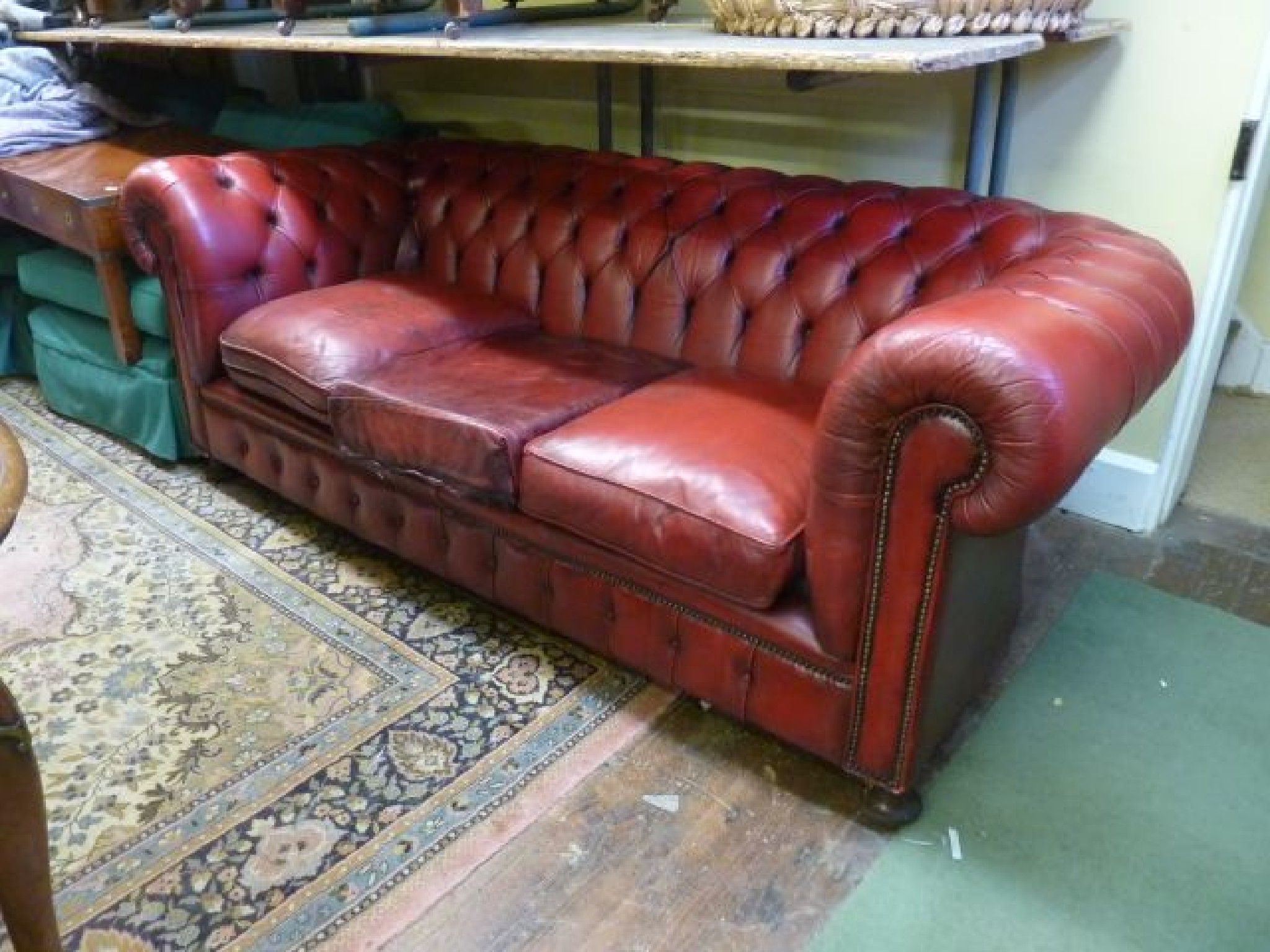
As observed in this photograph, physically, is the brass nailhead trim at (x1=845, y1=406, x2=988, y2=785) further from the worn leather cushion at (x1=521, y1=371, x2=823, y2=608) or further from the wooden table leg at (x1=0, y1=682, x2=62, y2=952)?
the wooden table leg at (x1=0, y1=682, x2=62, y2=952)

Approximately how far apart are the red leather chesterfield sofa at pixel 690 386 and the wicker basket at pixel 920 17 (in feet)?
1.00

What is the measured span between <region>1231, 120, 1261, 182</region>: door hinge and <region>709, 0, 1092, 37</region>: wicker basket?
0.44 metres

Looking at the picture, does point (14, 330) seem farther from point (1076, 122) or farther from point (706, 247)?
point (1076, 122)

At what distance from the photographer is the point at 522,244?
225 cm

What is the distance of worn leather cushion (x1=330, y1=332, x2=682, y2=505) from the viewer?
1.65m

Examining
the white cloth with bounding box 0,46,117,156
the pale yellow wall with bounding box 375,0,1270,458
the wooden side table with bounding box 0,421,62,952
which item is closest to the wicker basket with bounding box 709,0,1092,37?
the pale yellow wall with bounding box 375,0,1270,458

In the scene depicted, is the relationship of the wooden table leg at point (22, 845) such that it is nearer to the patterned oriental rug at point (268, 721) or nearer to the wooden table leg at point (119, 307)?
the patterned oriental rug at point (268, 721)

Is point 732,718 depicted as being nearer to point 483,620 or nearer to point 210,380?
point 483,620

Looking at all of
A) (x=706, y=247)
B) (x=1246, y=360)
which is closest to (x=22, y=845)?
(x=706, y=247)

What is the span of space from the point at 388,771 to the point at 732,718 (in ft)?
1.82

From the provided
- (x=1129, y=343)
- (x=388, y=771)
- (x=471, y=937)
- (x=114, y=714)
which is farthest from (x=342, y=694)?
(x=1129, y=343)

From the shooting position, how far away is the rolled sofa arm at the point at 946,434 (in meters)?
1.09

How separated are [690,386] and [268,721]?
0.92 meters

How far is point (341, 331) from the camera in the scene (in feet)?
6.46
